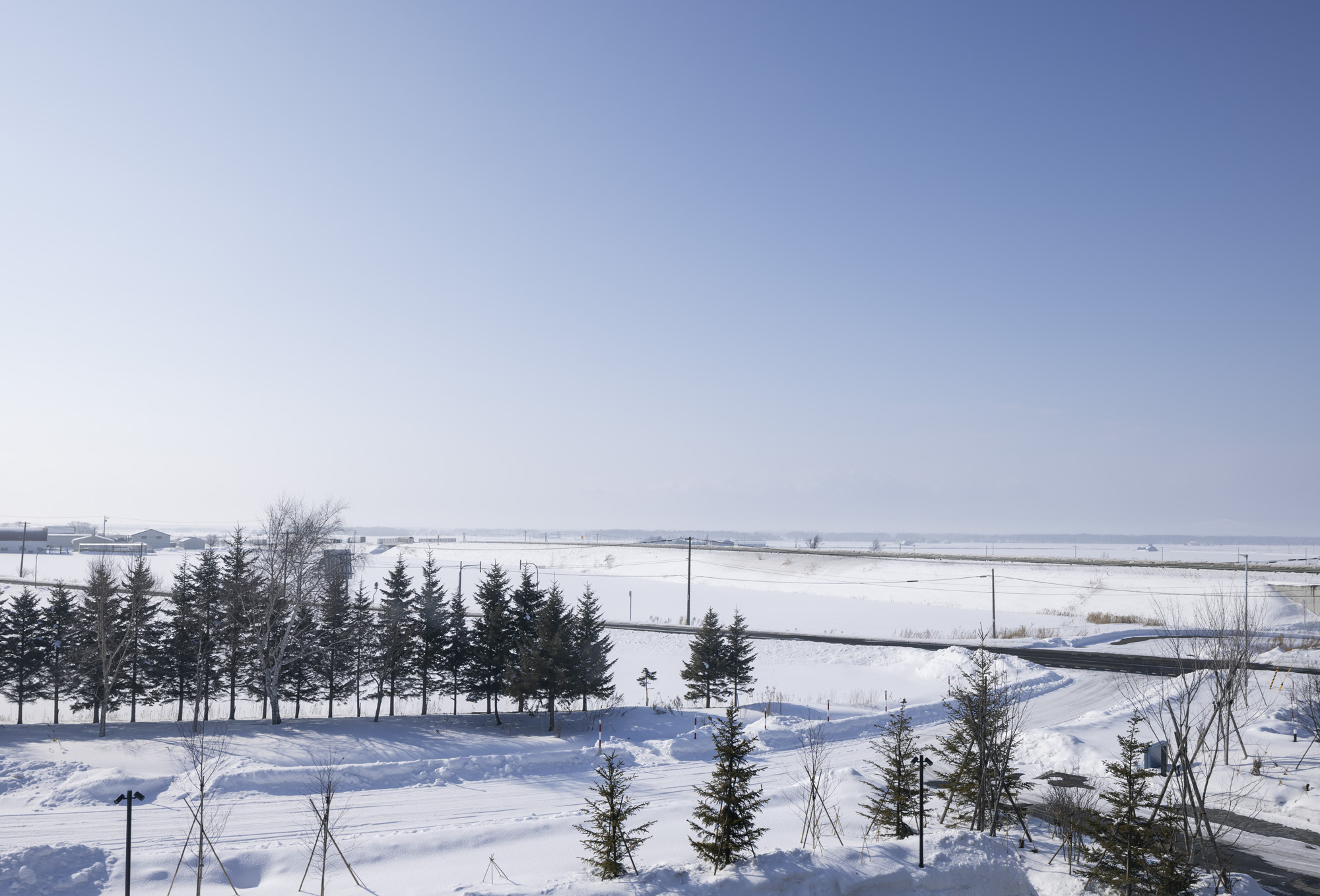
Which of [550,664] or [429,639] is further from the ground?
[429,639]

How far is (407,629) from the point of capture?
38500 mm

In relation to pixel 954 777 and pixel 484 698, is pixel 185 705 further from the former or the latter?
pixel 954 777

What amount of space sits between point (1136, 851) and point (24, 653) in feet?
147

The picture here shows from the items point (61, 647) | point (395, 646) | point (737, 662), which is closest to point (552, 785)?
point (737, 662)

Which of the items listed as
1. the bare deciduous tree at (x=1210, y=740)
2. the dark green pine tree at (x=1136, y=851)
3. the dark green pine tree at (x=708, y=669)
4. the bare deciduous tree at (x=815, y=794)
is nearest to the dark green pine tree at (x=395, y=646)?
the dark green pine tree at (x=708, y=669)

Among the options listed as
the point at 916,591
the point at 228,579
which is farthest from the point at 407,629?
the point at 916,591

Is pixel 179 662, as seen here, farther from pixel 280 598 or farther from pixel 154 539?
pixel 154 539

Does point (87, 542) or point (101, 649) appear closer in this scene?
point (101, 649)

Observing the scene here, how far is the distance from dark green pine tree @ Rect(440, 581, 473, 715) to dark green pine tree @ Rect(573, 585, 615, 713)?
6.13m

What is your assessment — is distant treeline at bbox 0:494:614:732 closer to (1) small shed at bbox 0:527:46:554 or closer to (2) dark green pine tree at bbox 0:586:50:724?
(2) dark green pine tree at bbox 0:586:50:724

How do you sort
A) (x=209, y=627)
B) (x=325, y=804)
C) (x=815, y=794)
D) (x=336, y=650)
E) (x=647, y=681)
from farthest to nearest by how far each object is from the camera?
(x=647, y=681) → (x=336, y=650) → (x=209, y=627) → (x=325, y=804) → (x=815, y=794)

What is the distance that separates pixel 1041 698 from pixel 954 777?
21.9 metres

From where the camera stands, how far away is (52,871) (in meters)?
17.7

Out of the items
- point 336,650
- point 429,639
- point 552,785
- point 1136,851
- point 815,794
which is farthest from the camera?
point 429,639
